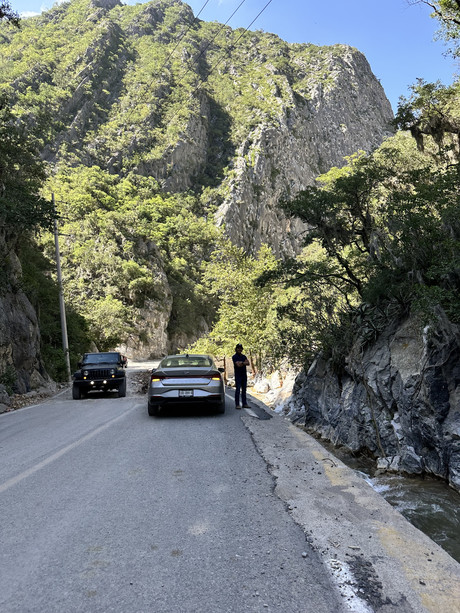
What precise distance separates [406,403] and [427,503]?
2.11 meters

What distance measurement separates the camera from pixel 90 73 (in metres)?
87.3

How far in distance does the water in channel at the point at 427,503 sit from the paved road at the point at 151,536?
170 cm

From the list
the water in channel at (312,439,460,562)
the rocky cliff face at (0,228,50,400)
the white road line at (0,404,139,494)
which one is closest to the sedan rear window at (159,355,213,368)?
the white road line at (0,404,139,494)

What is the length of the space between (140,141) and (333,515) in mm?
83174

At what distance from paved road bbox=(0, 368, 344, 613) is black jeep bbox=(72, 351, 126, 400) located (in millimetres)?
9678

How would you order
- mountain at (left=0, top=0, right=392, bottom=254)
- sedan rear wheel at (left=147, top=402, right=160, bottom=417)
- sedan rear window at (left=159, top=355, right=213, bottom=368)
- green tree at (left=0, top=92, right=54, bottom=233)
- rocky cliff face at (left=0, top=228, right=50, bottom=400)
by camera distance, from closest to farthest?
sedan rear wheel at (left=147, top=402, right=160, bottom=417), sedan rear window at (left=159, top=355, right=213, bottom=368), green tree at (left=0, top=92, right=54, bottom=233), rocky cliff face at (left=0, top=228, right=50, bottom=400), mountain at (left=0, top=0, right=392, bottom=254)

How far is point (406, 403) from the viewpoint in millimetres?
7238

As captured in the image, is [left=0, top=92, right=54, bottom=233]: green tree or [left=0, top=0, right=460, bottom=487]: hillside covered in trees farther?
[left=0, top=92, right=54, bottom=233]: green tree

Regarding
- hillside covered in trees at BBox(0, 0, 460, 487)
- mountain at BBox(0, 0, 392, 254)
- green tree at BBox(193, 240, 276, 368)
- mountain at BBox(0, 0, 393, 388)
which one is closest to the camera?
hillside covered in trees at BBox(0, 0, 460, 487)

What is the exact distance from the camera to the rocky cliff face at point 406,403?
6250 mm

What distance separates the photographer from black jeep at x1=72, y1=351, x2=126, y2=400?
16.1 m

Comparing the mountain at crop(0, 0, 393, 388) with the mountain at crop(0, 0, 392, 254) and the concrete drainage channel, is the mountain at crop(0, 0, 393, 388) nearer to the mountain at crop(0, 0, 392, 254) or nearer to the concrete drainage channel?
the mountain at crop(0, 0, 392, 254)

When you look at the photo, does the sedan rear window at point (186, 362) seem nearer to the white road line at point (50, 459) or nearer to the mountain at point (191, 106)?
the white road line at point (50, 459)

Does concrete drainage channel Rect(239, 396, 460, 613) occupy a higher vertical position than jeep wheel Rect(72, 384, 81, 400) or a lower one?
higher
